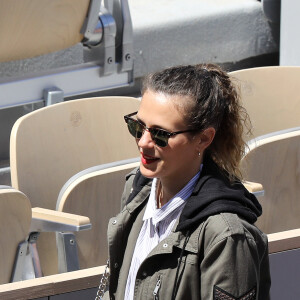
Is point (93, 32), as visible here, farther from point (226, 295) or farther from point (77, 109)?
point (226, 295)

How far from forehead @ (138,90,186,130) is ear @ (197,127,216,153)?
4 cm

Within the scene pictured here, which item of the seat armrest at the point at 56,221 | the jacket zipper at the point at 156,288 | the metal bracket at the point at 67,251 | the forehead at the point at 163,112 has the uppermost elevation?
the forehead at the point at 163,112

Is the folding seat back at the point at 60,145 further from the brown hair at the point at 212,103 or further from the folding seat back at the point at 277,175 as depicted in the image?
the brown hair at the point at 212,103

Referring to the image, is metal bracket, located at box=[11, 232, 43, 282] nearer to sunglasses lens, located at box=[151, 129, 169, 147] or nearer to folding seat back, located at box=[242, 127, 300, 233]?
folding seat back, located at box=[242, 127, 300, 233]

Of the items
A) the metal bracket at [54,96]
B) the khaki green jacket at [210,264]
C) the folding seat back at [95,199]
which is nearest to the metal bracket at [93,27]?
the metal bracket at [54,96]

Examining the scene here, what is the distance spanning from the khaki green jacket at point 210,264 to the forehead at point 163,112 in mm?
171

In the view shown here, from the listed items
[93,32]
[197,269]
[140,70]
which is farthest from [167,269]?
[140,70]

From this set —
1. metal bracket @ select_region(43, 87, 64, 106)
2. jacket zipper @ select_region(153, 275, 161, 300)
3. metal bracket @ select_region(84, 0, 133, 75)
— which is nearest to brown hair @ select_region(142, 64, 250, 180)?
jacket zipper @ select_region(153, 275, 161, 300)

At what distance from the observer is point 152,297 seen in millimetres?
1299

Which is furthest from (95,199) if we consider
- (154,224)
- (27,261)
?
(154,224)

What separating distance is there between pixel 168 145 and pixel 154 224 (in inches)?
6.3

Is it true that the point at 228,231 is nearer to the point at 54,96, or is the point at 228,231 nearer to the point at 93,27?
the point at 54,96

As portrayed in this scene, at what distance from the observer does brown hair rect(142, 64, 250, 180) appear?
130cm

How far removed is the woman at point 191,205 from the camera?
1.22 metres
